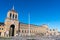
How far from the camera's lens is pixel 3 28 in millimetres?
68875

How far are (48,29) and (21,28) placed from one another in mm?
30772

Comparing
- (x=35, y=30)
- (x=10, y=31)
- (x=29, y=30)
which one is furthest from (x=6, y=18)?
(x=35, y=30)

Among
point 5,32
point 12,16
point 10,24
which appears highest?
point 12,16

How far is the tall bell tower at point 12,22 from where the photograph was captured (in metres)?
67.4

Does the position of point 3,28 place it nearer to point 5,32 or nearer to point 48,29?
point 5,32

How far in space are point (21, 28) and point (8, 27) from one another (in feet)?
38.3

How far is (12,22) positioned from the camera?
69.2 meters

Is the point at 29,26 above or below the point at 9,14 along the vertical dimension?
below

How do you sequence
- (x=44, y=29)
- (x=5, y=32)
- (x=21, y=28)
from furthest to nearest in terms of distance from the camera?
1. (x=44, y=29)
2. (x=21, y=28)
3. (x=5, y=32)

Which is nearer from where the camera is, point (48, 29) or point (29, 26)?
point (29, 26)

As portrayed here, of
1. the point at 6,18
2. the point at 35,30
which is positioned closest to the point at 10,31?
the point at 6,18

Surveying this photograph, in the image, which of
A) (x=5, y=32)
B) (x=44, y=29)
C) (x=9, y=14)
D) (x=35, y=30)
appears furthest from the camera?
(x=44, y=29)

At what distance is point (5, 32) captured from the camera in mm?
65438

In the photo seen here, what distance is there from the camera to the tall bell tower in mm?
67375
